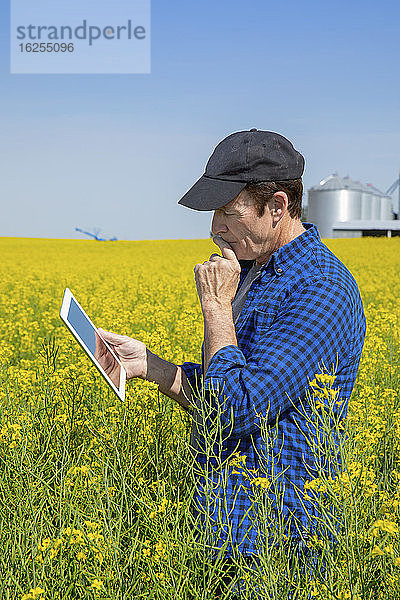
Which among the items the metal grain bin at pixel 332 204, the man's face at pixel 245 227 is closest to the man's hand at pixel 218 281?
the man's face at pixel 245 227

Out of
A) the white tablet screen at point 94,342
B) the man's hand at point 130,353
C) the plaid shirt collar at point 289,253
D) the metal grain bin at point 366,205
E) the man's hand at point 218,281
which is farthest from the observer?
the metal grain bin at point 366,205

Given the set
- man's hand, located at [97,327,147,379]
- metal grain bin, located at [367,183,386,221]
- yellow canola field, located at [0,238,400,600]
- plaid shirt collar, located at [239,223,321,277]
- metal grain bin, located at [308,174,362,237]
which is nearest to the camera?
yellow canola field, located at [0,238,400,600]

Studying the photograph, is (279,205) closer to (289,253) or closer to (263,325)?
(289,253)

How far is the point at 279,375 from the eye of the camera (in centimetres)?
202

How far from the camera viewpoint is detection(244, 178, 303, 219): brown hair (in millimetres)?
2256

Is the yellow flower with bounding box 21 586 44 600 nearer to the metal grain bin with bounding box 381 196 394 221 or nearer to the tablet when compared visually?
the tablet

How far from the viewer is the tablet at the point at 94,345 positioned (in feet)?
6.67

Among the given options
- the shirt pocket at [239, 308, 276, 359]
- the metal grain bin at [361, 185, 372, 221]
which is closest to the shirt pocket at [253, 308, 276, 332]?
the shirt pocket at [239, 308, 276, 359]

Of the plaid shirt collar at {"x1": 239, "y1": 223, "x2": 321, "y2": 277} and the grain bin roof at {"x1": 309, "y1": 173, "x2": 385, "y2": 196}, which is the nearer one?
the plaid shirt collar at {"x1": 239, "y1": 223, "x2": 321, "y2": 277}

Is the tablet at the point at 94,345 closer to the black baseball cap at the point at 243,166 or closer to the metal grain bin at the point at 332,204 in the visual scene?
the black baseball cap at the point at 243,166

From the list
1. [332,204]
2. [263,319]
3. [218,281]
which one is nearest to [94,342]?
[218,281]

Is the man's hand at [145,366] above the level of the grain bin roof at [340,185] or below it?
below

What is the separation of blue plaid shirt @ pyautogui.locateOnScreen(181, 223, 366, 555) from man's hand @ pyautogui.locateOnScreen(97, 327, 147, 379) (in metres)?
0.41

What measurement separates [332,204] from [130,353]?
58895 mm
